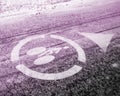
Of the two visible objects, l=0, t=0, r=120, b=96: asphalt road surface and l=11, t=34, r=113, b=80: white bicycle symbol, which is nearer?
l=0, t=0, r=120, b=96: asphalt road surface

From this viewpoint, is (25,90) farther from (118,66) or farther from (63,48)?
(118,66)

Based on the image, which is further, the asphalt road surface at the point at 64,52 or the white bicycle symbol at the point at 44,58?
the white bicycle symbol at the point at 44,58

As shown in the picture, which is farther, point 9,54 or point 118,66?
point 9,54

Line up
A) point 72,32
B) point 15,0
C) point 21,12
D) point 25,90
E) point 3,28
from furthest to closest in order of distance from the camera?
point 15,0 → point 21,12 → point 3,28 → point 72,32 → point 25,90

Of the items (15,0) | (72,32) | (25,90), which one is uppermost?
(15,0)

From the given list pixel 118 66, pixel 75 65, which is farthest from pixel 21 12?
pixel 118 66

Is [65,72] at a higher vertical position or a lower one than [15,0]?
lower

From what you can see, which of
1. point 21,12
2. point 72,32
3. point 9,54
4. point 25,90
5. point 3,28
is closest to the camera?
point 25,90

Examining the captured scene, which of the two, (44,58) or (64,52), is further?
(64,52)
